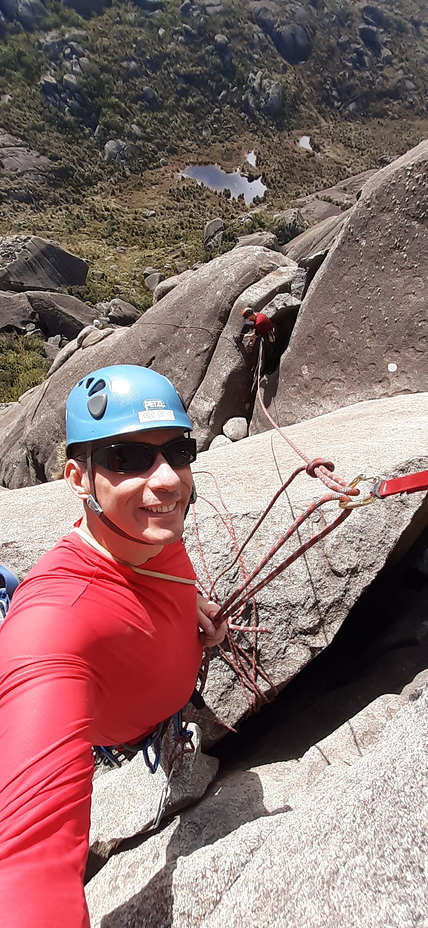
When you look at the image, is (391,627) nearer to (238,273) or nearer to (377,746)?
(377,746)

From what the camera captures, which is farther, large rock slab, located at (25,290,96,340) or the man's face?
large rock slab, located at (25,290,96,340)

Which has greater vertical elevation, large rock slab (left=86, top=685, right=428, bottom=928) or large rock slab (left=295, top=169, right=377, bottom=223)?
large rock slab (left=86, top=685, right=428, bottom=928)

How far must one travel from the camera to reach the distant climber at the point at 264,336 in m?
7.03

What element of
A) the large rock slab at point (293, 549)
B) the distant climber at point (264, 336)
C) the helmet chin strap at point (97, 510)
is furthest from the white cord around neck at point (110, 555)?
the distant climber at point (264, 336)

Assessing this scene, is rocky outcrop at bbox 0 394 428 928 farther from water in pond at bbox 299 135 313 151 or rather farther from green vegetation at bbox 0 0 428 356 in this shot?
water in pond at bbox 299 135 313 151

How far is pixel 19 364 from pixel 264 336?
64.7 feet

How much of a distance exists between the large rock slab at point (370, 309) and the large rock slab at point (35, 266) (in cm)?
3170

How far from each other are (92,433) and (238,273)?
25.3 feet

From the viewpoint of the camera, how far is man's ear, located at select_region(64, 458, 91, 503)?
5.68 feet

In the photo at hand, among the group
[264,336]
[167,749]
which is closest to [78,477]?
[167,749]

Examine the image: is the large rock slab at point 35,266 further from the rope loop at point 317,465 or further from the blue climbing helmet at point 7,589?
the rope loop at point 317,465

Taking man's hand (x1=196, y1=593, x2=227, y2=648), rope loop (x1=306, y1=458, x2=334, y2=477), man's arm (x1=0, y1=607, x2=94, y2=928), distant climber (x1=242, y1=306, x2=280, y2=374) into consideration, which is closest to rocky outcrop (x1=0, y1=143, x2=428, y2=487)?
distant climber (x1=242, y1=306, x2=280, y2=374)

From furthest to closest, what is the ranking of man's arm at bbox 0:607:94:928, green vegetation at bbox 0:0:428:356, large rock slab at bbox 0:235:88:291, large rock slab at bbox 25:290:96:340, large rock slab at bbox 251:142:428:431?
green vegetation at bbox 0:0:428:356 < large rock slab at bbox 0:235:88:291 < large rock slab at bbox 25:290:96:340 < large rock slab at bbox 251:142:428:431 < man's arm at bbox 0:607:94:928

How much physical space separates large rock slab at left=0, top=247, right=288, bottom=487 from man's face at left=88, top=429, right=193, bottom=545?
6247 mm
